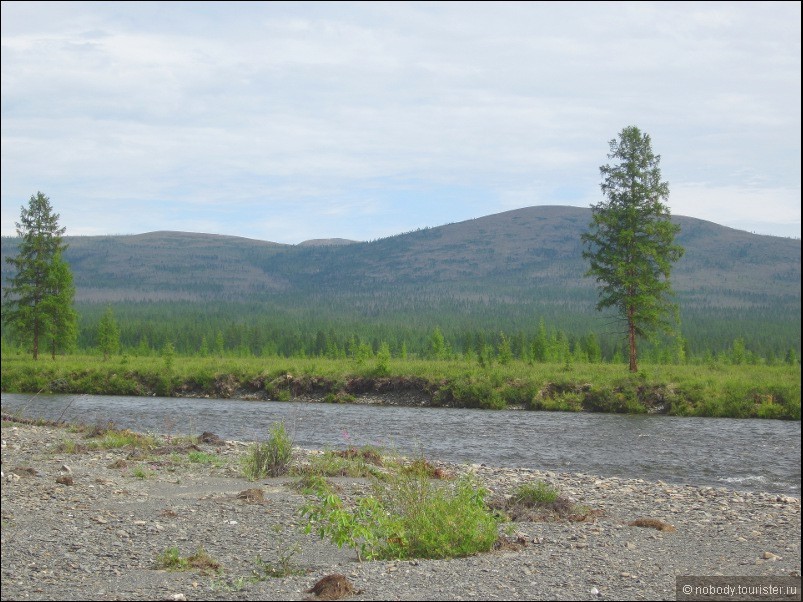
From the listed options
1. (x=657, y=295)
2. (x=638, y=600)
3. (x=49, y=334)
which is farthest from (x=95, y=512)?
(x=49, y=334)

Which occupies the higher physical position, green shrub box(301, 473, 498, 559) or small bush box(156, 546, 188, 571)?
green shrub box(301, 473, 498, 559)

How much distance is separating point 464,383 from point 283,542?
3240cm

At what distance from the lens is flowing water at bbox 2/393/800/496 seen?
891 inches

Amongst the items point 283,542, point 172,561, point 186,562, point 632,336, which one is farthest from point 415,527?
point 632,336

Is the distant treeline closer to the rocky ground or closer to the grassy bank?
the grassy bank

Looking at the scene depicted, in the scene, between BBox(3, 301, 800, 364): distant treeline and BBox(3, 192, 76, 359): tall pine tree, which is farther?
BBox(3, 301, 800, 364): distant treeline

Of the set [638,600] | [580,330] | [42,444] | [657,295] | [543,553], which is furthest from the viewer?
[580,330]

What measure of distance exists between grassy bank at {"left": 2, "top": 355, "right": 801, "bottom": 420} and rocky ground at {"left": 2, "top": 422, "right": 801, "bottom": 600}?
20.9 metres

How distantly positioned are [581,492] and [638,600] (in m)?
8.89

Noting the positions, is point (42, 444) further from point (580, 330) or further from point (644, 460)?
point (580, 330)

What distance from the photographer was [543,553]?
1128cm

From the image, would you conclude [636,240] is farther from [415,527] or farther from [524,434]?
[415,527]

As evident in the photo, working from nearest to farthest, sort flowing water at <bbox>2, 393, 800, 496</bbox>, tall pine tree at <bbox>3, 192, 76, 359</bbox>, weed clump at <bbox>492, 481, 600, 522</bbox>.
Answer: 1. weed clump at <bbox>492, 481, 600, 522</bbox>
2. flowing water at <bbox>2, 393, 800, 496</bbox>
3. tall pine tree at <bbox>3, 192, 76, 359</bbox>

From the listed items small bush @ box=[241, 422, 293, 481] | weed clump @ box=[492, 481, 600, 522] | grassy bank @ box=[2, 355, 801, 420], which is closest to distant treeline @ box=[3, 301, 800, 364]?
grassy bank @ box=[2, 355, 801, 420]
